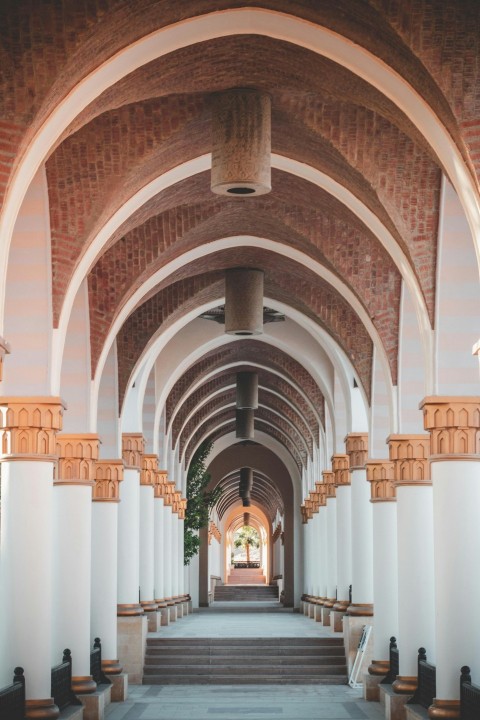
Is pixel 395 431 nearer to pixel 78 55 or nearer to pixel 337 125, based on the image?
pixel 337 125

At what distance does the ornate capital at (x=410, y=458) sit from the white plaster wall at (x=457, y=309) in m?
2.33

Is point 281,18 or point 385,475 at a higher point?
point 281,18

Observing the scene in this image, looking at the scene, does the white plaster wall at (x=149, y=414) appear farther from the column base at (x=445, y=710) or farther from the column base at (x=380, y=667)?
the column base at (x=445, y=710)

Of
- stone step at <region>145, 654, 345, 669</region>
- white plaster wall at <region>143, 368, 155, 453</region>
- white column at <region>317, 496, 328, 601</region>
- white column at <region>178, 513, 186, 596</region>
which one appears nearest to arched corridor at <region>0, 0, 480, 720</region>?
stone step at <region>145, 654, 345, 669</region>

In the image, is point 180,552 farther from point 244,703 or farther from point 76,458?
point 76,458

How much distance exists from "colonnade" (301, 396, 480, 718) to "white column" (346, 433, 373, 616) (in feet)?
0.05

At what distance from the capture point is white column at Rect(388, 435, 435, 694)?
13.3m

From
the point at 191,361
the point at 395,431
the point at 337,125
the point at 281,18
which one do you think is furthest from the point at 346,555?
the point at 281,18

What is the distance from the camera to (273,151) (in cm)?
1334

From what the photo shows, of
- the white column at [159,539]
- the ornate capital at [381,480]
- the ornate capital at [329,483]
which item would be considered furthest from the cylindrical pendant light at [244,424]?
the ornate capital at [381,480]

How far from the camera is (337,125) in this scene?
11.7 metres

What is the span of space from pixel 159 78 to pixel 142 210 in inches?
116

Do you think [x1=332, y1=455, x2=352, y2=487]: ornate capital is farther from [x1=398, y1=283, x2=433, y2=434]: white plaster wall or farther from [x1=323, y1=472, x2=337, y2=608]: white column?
[x1=398, y1=283, x2=433, y2=434]: white plaster wall

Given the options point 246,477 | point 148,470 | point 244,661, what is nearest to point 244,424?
point 148,470
